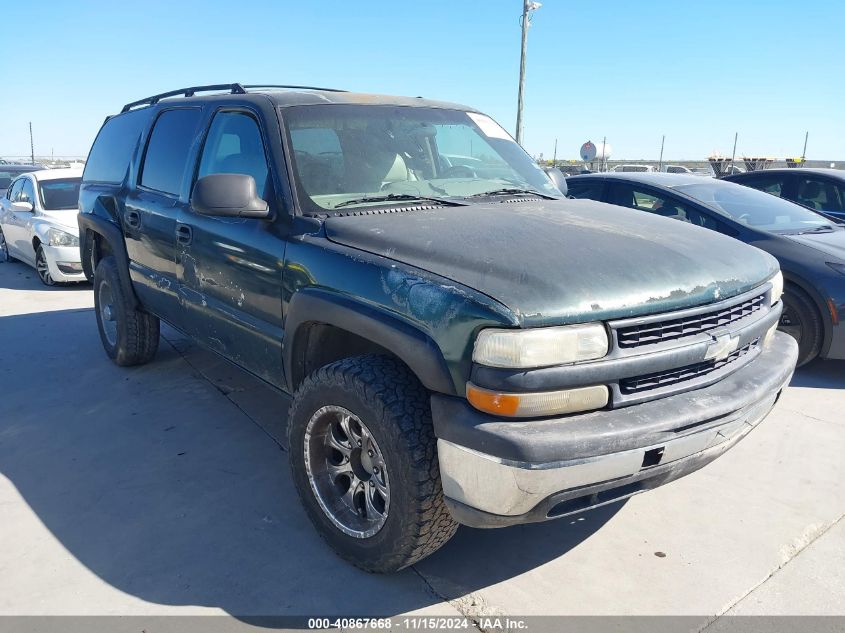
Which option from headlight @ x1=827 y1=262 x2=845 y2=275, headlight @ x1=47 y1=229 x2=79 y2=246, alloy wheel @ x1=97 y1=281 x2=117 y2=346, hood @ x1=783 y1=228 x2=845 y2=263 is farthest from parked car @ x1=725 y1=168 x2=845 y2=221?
headlight @ x1=47 y1=229 x2=79 y2=246

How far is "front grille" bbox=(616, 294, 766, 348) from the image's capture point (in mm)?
2297

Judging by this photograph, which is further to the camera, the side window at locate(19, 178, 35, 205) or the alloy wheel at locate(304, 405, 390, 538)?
the side window at locate(19, 178, 35, 205)

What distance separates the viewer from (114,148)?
5.20 meters

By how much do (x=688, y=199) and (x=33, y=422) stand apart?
17.3ft

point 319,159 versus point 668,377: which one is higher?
point 319,159

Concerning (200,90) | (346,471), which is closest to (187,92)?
(200,90)

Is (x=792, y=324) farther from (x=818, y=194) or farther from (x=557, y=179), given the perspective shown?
(x=818, y=194)

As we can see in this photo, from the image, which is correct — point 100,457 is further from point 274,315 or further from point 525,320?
point 525,320

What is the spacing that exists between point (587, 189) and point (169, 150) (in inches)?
160

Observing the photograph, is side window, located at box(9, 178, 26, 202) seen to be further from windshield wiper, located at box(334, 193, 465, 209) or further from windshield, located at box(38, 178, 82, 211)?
windshield wiper, located at box(334, 193, 465, 209)

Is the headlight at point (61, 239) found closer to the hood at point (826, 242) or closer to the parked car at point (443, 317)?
the parked car at point (443, 317)

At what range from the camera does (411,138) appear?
11.6 ft

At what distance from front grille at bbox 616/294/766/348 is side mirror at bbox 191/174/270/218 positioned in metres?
1.71

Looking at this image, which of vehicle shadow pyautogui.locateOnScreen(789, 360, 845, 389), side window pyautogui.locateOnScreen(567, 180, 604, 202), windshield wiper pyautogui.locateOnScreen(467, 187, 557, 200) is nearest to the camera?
windshield wiper pyautogui.locateOnScreen(467, 187, 557, 200)
